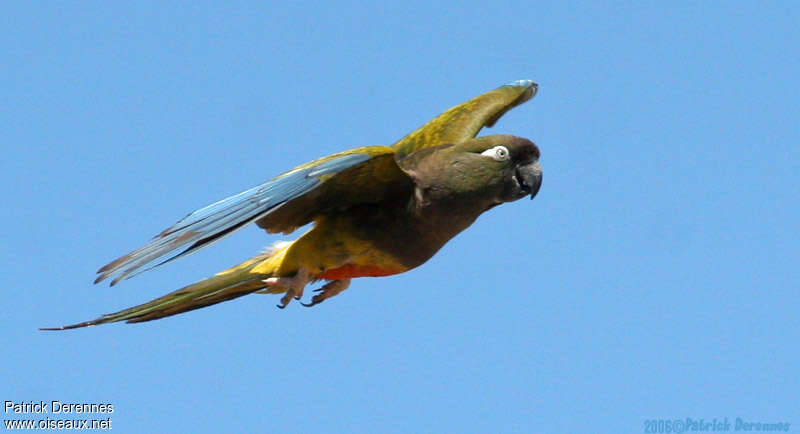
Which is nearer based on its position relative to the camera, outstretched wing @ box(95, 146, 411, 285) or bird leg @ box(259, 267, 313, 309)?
outstretched wing @ box(95, 146, 411, 285)

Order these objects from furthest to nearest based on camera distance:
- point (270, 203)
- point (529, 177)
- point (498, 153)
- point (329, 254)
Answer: point (529, 177)
point (498, 153)
point (329, 254)
point (270, 203)

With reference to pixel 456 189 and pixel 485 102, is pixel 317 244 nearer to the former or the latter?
pixel 456 189

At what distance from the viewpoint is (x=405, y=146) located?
1080 cm

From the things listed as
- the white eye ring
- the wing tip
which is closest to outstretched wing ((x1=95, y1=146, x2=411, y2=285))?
the white eye ring

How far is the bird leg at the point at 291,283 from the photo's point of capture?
972 centimetres

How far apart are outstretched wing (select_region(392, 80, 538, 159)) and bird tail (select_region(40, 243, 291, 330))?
5.43 feet

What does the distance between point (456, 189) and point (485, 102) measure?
2.58 m

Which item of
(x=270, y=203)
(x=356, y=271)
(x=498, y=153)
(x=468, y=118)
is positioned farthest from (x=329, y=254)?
(x=468, y=118)

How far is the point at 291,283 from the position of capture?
31.9ft

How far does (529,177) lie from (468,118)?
1691 millimetres

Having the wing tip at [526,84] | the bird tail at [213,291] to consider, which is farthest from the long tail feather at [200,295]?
the wing tip at [526,84]

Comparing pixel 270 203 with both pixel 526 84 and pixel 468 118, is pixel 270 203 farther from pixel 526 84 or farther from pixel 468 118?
pixel 526 84

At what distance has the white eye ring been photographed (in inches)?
387

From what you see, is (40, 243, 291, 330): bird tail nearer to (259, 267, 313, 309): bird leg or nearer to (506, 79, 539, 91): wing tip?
(259, 267, 313, 309): bird leg
